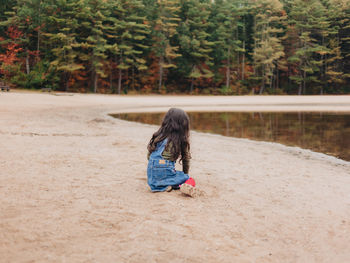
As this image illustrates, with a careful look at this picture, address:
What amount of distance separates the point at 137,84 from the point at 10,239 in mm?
40845

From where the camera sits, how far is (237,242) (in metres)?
3.10

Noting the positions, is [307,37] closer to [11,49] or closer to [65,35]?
[65,35]

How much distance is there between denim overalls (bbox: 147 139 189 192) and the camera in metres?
4.35

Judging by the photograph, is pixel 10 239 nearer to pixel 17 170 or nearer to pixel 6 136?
pixel 17 170

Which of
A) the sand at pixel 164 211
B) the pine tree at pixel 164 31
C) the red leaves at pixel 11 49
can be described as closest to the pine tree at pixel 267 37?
the pine tree at pixel 164 31

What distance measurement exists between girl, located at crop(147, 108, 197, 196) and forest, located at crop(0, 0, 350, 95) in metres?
34.3

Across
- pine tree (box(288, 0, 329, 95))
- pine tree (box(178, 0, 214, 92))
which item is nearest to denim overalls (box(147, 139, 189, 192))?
pine tree (box(178, 0, 214, 92))

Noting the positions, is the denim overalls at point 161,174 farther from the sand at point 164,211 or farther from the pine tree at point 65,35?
the pine tree at point 65,35

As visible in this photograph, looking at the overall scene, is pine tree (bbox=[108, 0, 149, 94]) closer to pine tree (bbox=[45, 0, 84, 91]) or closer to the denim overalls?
pine tree (bbox=[45, 0, 84, 91])

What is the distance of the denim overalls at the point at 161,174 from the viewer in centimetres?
435

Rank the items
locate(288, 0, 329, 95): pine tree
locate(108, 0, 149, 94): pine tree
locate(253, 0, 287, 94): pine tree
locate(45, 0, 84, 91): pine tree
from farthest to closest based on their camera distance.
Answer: locate(288, 0, 329, 95): pine tree, locate(253, 0, 287, 94): pine tree, locate(108, 0, 149, 94): pine tree, locate(45, 0, 84, 91): pine tree

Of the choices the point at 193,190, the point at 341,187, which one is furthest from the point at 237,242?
the point at 341,187

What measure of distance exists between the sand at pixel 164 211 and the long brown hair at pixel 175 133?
2.04ft

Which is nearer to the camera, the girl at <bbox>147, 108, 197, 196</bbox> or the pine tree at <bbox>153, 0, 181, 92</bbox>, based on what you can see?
the girl at <bbox>147, 108, 197, 196</bbox>
